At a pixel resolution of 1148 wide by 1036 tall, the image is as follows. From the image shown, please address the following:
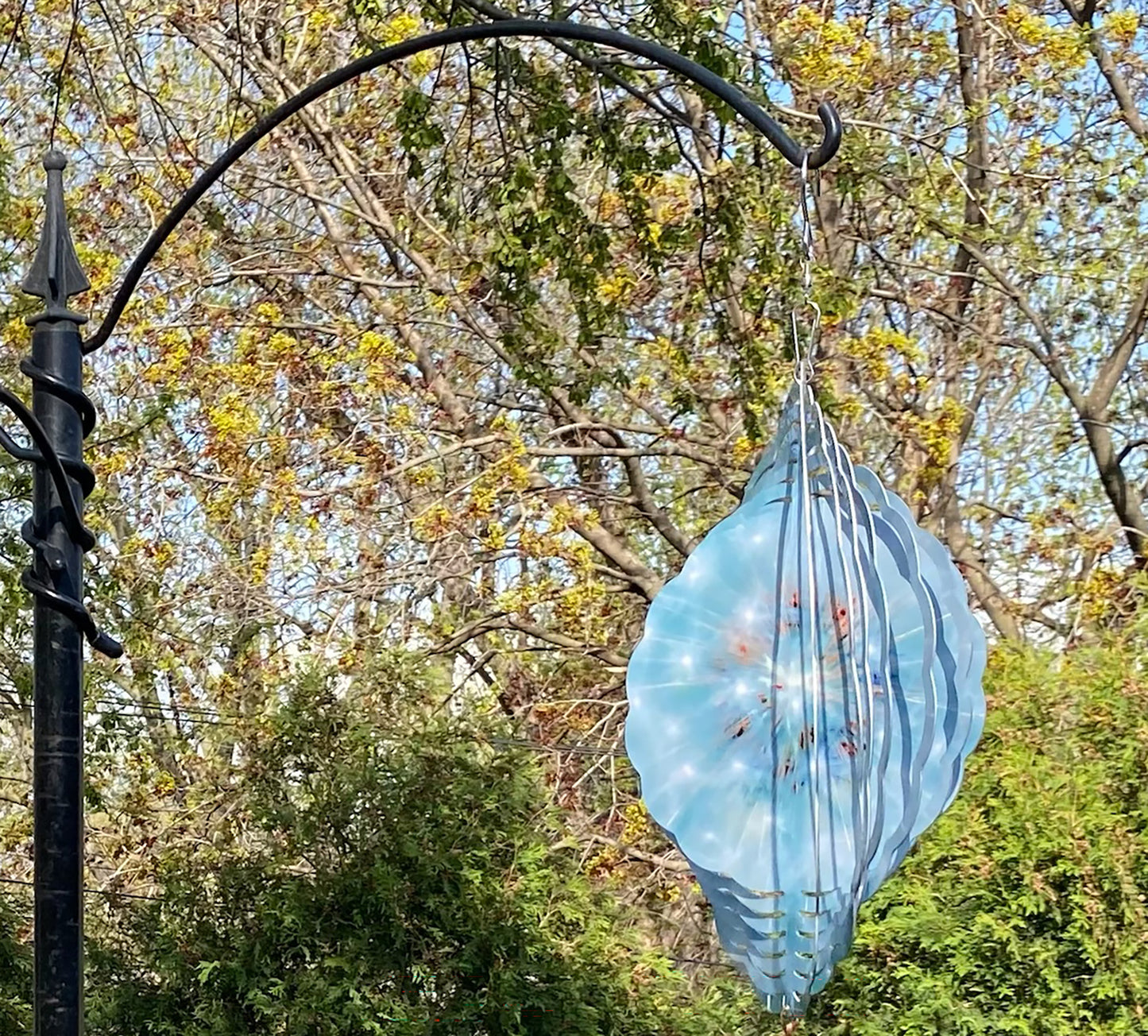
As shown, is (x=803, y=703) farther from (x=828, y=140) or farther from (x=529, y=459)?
(x=529, y=459)

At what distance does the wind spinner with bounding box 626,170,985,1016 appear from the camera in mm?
2389

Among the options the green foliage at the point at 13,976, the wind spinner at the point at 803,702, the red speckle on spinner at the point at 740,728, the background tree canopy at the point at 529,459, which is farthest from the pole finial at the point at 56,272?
the green foliage at the point at 13,976

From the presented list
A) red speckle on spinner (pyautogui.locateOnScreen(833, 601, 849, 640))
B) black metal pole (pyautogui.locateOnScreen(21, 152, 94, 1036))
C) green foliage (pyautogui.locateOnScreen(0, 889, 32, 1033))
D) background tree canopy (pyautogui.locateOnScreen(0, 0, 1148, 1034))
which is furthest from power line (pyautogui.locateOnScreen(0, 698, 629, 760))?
black metal pole (pyautogui.locateOnScreen(21, 152, 94, 1036))

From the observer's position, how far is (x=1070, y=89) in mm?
6883

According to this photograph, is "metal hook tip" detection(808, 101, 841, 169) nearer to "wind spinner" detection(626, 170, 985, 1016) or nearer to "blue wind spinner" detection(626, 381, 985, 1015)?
"wind spinner" detection(626, 170, 985, 1016)

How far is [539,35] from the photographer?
2602 millimetres

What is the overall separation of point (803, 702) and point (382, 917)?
281 cm

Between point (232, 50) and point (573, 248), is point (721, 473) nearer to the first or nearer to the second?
point (573, 248)

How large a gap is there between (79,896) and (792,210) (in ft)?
15.5

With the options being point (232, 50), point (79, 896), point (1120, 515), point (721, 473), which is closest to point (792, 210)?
point (721, 473)

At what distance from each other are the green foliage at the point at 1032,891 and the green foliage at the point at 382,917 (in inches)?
21.1

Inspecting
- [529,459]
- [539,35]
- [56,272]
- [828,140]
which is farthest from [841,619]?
[529,459]

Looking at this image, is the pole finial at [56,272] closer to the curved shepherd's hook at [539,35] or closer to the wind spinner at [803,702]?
the curved shepherd's hook at [539,35]

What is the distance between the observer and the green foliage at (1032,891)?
14.4 ft
